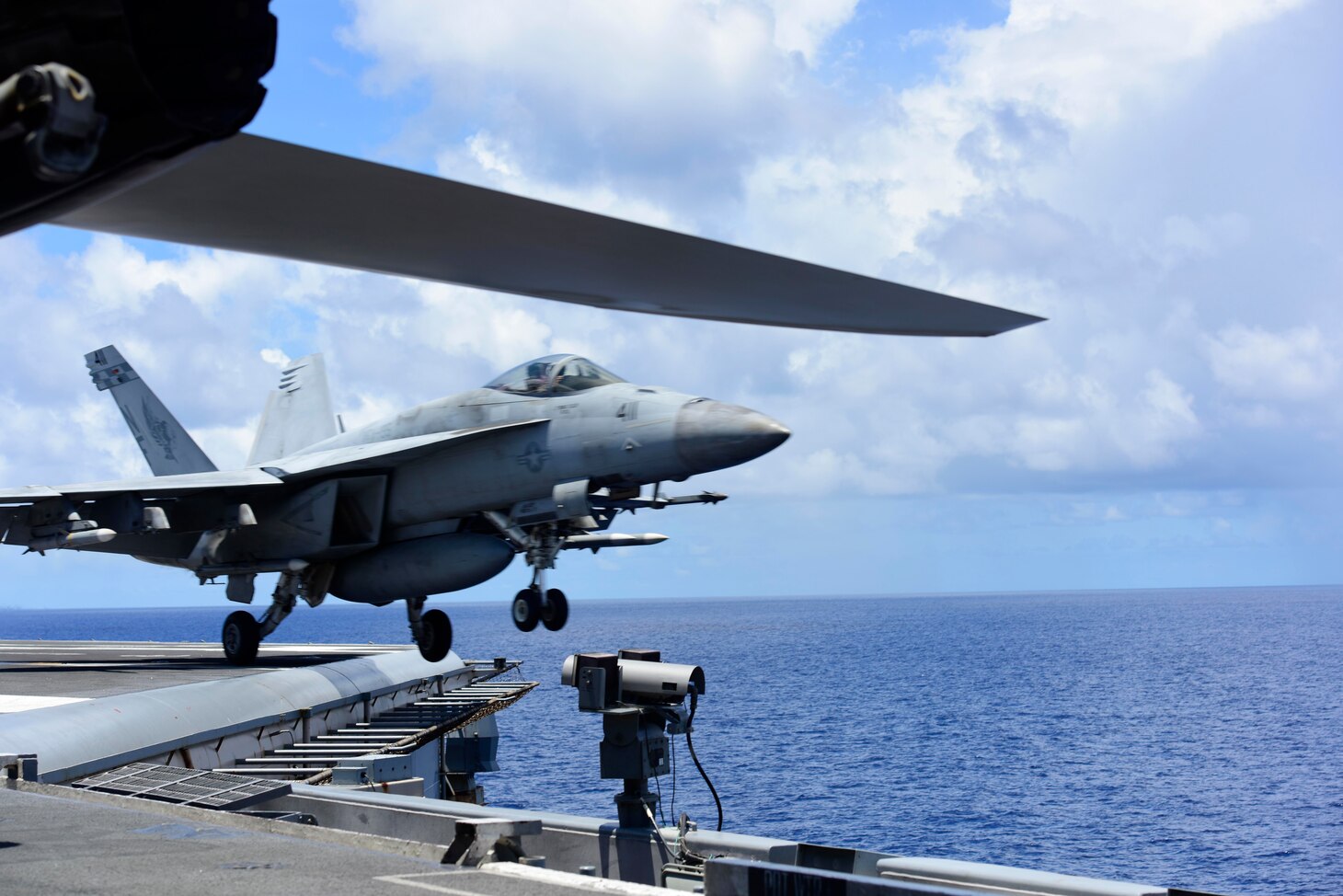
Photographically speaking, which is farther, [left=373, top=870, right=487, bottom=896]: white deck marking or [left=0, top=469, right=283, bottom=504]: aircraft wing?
[left=0, top=469, right=283, bottom=504]: aircraft wing

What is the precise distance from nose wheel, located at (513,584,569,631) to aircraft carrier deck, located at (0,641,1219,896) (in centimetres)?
267

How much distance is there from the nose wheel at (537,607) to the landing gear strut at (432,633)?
2.96 metres

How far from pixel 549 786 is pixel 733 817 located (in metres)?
8.61

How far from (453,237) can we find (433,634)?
1851 centimetres

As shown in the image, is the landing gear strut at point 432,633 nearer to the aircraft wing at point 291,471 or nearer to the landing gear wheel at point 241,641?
the aircraft wing at point 291,471

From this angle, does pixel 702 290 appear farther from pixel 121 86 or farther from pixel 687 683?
pixel 687 683

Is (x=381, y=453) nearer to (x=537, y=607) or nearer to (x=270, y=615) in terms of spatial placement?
(x=537, y=607)

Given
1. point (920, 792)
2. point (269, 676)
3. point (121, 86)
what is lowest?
point (920, 792)

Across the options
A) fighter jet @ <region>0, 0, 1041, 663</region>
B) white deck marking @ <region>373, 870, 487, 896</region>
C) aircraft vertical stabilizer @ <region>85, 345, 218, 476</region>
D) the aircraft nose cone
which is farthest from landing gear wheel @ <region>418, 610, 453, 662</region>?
fighter jet @ <region>0, 0, 1041, 663</region>

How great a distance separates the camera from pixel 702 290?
3.09 meters

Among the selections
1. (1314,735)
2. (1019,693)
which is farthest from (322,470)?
(1019,693)

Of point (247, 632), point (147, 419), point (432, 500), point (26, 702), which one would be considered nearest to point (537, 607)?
point (432, 500)

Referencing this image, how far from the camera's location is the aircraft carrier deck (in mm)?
6938

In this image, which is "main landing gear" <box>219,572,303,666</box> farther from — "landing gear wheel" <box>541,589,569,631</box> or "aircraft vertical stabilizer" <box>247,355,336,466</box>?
"landing gear wheel" <box>541,589,569,631</box>
